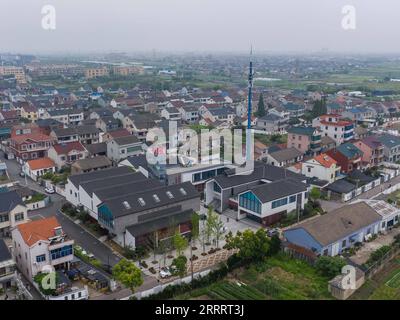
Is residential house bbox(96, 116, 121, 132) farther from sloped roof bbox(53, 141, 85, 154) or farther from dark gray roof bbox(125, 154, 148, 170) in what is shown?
dark gray roof bbox(125, 154, 148, 170)

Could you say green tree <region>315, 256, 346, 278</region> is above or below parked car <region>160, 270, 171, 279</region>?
above

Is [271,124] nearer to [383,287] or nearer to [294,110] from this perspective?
[294,110]

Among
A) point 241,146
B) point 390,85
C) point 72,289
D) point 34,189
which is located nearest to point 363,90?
point 390,85

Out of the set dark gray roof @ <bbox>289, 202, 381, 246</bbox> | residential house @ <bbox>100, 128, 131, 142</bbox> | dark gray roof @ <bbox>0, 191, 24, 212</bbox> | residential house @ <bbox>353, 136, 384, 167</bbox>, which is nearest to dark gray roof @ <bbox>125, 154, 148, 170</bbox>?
residential house @ <bbox>100, 128, 131, 142</bbox>

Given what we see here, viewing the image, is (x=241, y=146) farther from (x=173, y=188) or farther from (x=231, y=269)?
(x=231, y=269)

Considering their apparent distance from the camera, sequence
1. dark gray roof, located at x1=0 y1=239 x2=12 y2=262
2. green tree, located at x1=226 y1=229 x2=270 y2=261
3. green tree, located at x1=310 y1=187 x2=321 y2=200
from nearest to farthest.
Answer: dark gray roof, located at x1=0 y1=239 x2=12 y2=262 → green tree, located at x1=226 y1=229 x2=270 y2=261 → green tree, located at x1=310 y1=187 x2=321 y2=200
